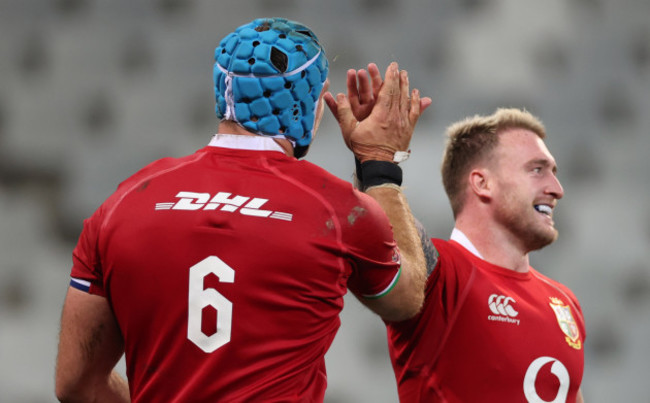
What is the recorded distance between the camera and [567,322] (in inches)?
113

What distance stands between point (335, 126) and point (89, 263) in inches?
124

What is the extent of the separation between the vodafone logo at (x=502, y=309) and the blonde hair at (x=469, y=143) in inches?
18.9

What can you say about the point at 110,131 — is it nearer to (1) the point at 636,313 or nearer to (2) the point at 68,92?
(2) the point at 68,92

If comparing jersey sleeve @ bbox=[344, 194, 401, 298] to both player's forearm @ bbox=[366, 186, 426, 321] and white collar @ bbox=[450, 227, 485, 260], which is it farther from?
white collar @ bbox=[450, 227, 485, 260]

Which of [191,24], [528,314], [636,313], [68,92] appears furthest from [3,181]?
[636,313]

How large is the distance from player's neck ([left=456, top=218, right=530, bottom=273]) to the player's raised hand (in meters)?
0.85

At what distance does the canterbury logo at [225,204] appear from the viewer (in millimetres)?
1574

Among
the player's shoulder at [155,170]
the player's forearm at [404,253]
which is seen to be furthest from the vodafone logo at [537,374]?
the player's shoulder at [155,170]

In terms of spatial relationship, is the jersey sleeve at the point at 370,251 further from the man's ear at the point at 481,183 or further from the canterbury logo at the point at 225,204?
the man's ear at the point at 481,183

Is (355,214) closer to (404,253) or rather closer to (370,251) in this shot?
(370,251)

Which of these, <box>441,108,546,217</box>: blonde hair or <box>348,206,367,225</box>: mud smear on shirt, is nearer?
<box>348,206,367,225</box>: mud smear on shirt

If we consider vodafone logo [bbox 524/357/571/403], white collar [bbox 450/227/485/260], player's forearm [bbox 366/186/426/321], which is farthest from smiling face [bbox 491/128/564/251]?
player's forearm [bbox 366/186/426/321]

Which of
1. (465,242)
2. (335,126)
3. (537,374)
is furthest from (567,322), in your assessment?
(335,126)

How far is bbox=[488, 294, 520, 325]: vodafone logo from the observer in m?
2.67
